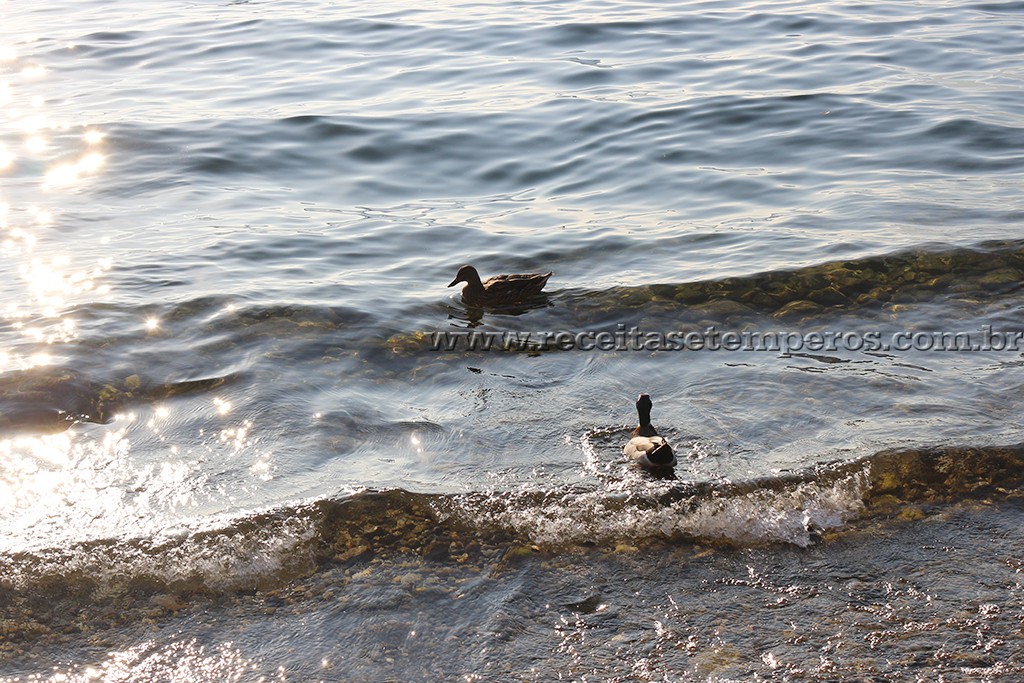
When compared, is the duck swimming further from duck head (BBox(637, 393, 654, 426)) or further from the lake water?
the lake water

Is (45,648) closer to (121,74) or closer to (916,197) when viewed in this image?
(916,197)

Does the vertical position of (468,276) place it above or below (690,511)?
above

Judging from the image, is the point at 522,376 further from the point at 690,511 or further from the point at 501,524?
the point at 690,511

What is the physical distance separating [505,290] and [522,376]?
172cm

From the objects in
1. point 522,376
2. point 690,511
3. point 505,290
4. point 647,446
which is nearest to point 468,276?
point 505,290

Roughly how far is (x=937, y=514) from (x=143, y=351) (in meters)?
6.45

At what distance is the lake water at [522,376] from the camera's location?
16.3 feet

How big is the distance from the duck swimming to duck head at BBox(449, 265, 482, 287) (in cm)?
360

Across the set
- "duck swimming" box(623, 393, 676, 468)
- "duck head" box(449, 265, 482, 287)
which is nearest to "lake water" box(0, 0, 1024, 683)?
"duck swimming" box(623, 393, 676, 468)

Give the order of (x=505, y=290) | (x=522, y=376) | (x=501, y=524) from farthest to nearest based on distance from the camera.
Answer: (x=505, y=290), (x=522, y=376), (x=501, y=524)

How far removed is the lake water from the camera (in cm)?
496

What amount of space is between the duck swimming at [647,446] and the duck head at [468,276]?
360 cm

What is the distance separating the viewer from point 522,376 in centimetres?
820

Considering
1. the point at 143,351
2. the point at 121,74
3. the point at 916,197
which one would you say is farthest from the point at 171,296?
the point at 121,74
